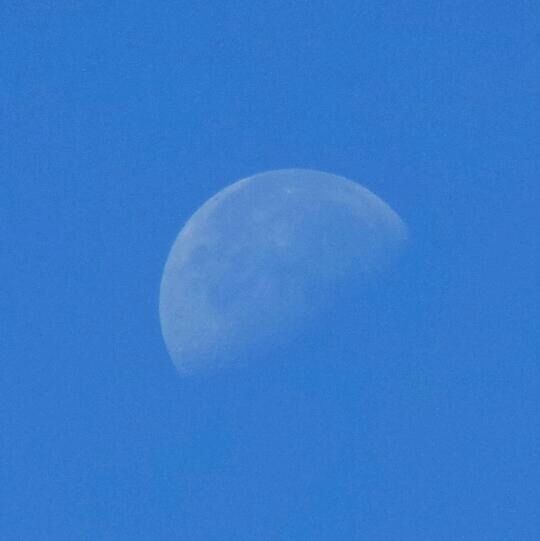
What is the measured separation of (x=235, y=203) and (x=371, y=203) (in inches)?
39.0

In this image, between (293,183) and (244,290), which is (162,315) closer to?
(244,290)

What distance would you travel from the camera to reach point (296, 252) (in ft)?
19.2

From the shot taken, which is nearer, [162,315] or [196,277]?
[196,277]

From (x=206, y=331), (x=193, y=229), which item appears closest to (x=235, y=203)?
(x=193, y=229)

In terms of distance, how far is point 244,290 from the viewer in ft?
18.9

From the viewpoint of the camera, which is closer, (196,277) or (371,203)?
(196,277)

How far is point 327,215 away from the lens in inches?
237

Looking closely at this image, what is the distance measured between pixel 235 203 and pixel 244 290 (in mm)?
599

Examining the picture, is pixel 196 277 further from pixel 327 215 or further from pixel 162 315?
pixel 327 215

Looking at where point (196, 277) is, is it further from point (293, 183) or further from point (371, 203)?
point (371, 203)

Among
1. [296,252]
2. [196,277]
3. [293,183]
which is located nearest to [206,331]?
[196,277]

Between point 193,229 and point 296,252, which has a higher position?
point 193,229

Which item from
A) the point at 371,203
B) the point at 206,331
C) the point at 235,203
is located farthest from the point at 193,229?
the point at 371,203

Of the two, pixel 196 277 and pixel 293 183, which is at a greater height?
pixel 293 183
